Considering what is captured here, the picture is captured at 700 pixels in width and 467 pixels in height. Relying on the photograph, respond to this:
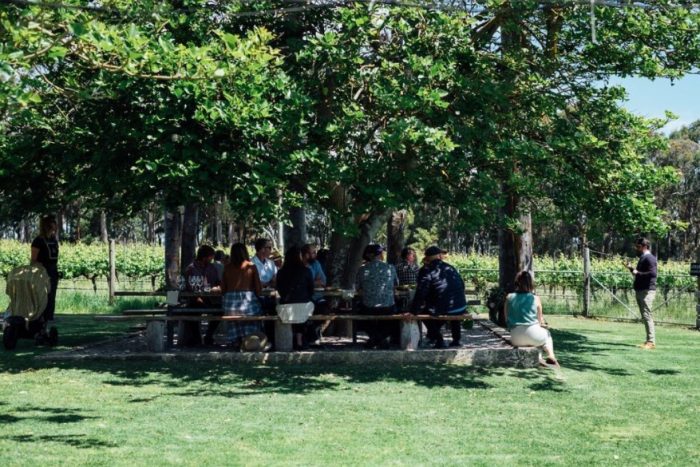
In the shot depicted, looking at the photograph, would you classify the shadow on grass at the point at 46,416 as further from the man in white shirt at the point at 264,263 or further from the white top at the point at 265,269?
the white top at the point at 265,269

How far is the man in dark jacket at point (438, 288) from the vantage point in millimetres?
12602

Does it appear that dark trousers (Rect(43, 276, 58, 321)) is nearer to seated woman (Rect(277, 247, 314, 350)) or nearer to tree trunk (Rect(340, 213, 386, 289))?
seated woman (Rect(277, 247, 314, 350))

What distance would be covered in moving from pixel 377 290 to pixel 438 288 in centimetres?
85

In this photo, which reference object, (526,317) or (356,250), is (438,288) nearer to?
(526,317)

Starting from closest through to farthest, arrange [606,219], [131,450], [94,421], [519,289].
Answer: [131,450]
[94,421]
[519,289]
[606,219]

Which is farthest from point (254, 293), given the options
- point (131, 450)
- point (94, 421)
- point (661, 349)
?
point (661, 349)

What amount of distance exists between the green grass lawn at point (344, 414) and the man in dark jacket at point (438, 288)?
3.41 ft

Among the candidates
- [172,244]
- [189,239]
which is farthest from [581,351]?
[172,244]

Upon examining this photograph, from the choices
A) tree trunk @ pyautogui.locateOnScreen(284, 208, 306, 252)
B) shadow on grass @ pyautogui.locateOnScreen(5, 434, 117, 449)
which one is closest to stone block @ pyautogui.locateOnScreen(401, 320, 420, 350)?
tree trunk @ pyautogui.locateOnScreen(284, 208, 306, 252)

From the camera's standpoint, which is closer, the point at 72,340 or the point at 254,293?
the point at 254,293

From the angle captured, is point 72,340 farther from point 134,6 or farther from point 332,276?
point 134,6

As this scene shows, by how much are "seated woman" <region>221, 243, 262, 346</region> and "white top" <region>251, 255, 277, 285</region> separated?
1.97 meters

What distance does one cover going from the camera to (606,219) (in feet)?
44.8

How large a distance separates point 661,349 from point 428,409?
725 cm
